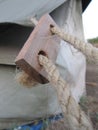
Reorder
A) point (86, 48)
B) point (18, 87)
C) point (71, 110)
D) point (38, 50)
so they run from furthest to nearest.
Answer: point (18, 87) → point (38, 50) → point (86, 48) → point (71, 110)

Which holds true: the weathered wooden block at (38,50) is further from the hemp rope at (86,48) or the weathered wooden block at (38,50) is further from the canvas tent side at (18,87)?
the canvas tent side at (18,87)

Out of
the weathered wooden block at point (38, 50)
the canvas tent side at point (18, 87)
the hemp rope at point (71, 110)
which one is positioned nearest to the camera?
the hemp rope at point (71, 110)

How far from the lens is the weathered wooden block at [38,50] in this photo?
169 centimetres

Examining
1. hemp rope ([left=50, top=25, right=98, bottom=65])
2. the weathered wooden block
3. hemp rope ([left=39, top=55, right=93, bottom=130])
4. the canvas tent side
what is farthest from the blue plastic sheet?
hemp rope ([left=39, top=55, right=93, bottom=130])

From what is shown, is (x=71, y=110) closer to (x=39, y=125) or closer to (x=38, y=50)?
(x=38, y=50)

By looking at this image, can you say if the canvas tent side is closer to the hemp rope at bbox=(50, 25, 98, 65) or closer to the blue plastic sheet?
the blue plastic sheet

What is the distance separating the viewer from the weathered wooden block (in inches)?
66.7

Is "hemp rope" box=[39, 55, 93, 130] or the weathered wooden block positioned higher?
the weathered wooden block

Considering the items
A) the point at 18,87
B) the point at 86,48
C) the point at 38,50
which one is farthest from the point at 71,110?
the point at 18,87

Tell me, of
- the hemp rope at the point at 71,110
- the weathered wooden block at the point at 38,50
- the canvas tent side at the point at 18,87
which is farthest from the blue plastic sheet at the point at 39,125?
the hemp rope at the point at 71,110

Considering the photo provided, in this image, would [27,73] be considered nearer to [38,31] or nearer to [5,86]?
[38,31]

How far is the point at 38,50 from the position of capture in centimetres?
179

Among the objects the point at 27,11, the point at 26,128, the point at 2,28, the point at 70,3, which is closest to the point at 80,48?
the point at 27,11

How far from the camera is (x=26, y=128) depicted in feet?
9.50
